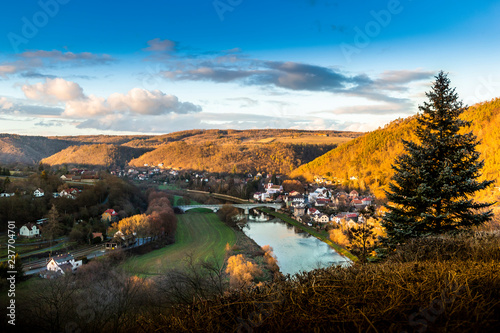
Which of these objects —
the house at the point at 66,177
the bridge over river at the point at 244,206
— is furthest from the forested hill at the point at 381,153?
the house at the point at 66,177

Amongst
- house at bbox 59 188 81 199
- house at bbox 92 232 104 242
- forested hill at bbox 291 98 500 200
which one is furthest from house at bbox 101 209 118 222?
forested hill at bbox 291 98 500 200

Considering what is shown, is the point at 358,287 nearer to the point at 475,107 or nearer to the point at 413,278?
the point at 413,278

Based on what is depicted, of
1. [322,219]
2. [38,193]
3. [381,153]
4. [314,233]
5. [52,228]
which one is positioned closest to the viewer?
[52,228]

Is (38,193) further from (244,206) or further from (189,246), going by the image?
(244,206)

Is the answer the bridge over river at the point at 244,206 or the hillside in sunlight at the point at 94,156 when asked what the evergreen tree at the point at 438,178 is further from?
the hillside in sunlight at the point at 94,156

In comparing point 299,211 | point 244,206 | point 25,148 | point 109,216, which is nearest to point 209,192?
point 244,206

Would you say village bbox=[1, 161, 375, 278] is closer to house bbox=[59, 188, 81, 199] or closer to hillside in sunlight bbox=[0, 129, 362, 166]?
house bbox=[59, 188, 81, 199]

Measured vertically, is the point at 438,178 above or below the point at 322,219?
above
